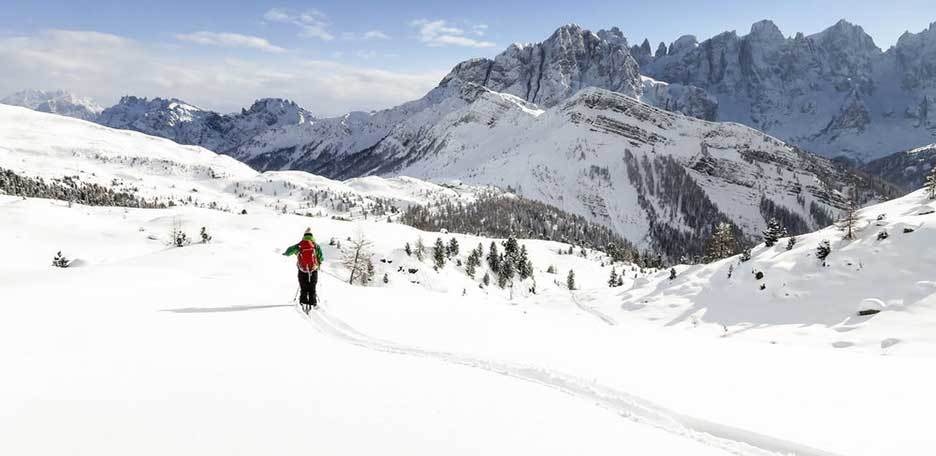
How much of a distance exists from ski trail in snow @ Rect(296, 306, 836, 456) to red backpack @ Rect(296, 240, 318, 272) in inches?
240

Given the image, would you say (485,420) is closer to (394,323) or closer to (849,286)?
(394,323)

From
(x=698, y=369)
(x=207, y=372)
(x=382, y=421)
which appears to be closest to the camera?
(x=382, y=421)

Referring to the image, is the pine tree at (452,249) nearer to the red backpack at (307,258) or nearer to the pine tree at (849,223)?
the pine tree at (849,223)

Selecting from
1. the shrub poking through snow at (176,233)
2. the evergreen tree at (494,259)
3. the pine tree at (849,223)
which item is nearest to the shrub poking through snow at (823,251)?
the pine tree at (849,223)

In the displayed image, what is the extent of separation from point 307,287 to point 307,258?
1.22m

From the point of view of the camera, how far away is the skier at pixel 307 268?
17203 millimetres

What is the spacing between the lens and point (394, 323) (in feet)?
49.1

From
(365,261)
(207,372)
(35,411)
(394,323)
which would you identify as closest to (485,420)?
(207,372)

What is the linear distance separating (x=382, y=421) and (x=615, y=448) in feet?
11.5

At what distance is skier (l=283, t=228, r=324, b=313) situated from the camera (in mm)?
17203

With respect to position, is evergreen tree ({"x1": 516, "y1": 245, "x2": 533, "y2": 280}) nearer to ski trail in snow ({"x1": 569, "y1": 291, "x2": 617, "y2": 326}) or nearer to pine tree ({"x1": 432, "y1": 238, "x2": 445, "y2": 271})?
pine tree ({"x1": 432, "y1": 238, "x2": 445, "y2": 271})

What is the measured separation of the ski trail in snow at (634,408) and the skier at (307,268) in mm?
5295

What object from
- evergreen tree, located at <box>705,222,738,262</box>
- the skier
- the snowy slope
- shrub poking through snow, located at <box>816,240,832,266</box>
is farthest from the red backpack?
evergreen tree, located at <box>705,222,738,262</box>

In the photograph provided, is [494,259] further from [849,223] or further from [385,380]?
[385,380]
